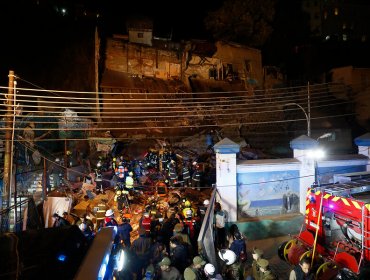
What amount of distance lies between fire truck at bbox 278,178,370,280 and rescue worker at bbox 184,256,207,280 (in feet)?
9.85

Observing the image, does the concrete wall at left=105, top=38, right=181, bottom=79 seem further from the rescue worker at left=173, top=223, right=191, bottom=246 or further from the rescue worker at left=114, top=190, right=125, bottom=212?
the rescue worker at left=173, top=223, right=191, bottom=246

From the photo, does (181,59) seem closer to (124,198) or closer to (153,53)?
(153,53)

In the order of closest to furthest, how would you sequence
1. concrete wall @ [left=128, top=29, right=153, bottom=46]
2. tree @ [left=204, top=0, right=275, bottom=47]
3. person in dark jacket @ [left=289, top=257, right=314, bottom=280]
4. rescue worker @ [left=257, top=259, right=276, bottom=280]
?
rescue worker @ [left=257, top=259, right=276, bottom=280], person in dark jacket @ [left=289, top=257, right=314, bottom=280], tree @ [left=204, top=0, right=275, bottom=47], concrete wall @ [left=128, top=29, right=153, bottom=46]

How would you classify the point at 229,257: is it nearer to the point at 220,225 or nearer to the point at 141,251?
the point at 141,251

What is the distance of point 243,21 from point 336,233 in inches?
1285

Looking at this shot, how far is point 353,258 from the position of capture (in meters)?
7.00

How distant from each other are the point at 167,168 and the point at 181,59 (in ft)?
66.3

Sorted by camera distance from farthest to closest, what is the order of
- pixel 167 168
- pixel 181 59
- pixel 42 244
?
pixel 181 59
pixel 167 168
pixel 42 244

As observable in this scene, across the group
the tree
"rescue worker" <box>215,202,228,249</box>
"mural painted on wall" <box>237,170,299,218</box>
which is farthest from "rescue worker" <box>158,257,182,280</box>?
the tree

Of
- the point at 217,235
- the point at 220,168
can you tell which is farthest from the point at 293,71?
the point at 217,235

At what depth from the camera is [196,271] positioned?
582 cm

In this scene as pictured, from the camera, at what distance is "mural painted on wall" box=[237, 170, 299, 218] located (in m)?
11.7

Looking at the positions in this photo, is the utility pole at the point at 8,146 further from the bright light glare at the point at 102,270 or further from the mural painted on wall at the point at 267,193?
the mural painted on wall at the point at 267,193

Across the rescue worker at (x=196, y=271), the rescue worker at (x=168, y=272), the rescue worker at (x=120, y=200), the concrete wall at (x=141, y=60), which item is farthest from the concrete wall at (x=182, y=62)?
the rescue worker at (x=196, y=271)
